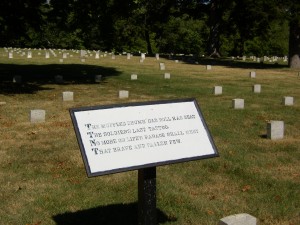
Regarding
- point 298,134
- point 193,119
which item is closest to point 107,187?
point 193,119

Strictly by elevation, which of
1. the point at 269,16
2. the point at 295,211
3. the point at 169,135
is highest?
the point at 269,16

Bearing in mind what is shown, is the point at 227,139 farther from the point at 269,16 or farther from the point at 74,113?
the point at 269,16

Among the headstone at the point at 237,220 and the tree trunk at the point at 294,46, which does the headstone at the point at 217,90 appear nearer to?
the headstone at the point at 237,220

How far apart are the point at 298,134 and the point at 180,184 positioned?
490 cm

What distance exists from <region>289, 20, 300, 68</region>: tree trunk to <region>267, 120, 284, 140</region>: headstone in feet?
81.1

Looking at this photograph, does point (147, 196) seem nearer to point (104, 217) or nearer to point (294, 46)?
point (104, 217)

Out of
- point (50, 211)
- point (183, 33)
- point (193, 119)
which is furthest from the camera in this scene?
point (183, 33)

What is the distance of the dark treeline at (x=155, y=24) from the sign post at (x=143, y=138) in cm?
1530

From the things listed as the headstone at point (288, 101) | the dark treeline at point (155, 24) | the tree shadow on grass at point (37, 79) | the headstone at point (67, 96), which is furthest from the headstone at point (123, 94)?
the dark treeline at point (155, 24)

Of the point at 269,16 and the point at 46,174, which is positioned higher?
the point at 269,16

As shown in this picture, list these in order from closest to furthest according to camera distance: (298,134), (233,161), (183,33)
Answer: (233,161), (298,134), (183,33)

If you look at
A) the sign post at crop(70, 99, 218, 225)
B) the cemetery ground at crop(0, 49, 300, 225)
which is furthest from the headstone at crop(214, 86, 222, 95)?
the sign post at crop(70, 99, 218, 225)

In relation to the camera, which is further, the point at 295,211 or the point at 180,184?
the point at 180,184

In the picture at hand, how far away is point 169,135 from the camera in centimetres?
512
